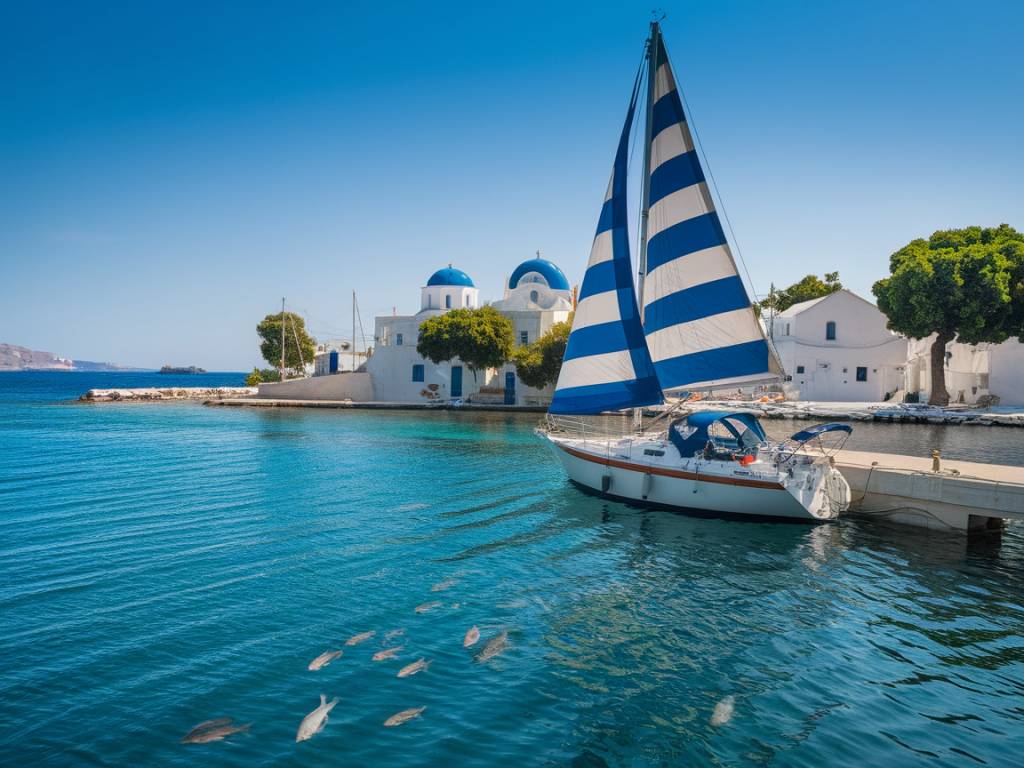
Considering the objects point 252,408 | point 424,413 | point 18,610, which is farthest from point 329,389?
point 18,610

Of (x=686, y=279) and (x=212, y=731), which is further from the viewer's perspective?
(x=686, y=279)

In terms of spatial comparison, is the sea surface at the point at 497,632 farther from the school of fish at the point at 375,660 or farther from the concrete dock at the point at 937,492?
the concrete dock at the point at 937,492

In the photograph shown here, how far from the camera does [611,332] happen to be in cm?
2289

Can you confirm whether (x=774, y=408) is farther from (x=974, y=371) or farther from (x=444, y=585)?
(x=444, y=585)

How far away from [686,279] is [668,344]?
2222 millimetres

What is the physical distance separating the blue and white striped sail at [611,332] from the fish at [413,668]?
45.3 feet

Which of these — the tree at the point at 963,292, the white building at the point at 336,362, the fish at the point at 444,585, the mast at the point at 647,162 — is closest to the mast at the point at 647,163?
the mast at the point at 647,162

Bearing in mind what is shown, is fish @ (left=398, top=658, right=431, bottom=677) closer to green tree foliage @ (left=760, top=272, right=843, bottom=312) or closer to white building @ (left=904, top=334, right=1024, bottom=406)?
white building @ (left=904, top=334, right=1024, bottom=406)

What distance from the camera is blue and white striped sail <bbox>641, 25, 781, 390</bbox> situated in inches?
841

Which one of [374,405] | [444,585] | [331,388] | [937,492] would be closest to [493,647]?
[444,585]

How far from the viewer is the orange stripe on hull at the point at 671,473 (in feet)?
61.1

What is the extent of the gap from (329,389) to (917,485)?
200 ft

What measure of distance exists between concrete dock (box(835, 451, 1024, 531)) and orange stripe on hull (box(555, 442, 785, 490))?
153 inches

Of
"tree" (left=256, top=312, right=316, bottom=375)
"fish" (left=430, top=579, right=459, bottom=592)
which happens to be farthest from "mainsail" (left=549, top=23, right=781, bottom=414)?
"tree" (left=256, top=312, right=316, bottom=375)
